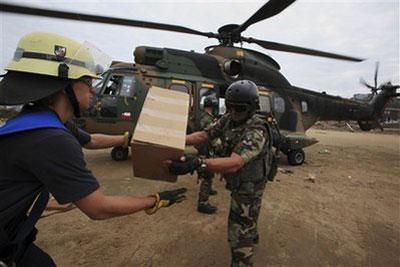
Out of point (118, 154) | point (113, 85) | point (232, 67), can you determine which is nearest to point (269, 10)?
point (232, 67)

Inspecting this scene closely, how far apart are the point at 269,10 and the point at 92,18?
3437 mm

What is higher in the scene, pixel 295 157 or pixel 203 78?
pixel 203 78

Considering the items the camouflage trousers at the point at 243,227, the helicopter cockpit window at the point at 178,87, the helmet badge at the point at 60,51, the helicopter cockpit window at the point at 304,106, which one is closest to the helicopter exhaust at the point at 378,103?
the helicopter cockpit window at the point at 304,106

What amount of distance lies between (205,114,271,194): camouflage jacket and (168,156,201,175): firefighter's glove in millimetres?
588

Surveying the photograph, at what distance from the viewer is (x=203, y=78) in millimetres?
8844

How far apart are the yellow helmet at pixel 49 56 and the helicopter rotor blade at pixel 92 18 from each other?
3310 mm

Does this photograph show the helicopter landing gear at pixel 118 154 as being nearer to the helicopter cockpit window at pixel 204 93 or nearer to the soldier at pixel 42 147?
the helicopter cockpit window at pixel 204 93

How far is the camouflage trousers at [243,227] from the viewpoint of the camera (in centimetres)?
310

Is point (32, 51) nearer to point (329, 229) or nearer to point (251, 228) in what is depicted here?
point (251, 228)

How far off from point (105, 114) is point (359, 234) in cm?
590

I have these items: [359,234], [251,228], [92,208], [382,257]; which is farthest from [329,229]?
[92,208]

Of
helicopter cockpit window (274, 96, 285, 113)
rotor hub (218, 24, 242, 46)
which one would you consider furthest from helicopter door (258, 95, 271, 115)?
rotor hub (218, 24, 242, 46)

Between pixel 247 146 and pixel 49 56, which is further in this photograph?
pixel 247 146

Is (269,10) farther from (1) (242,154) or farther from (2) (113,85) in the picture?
(1) (242,154)
